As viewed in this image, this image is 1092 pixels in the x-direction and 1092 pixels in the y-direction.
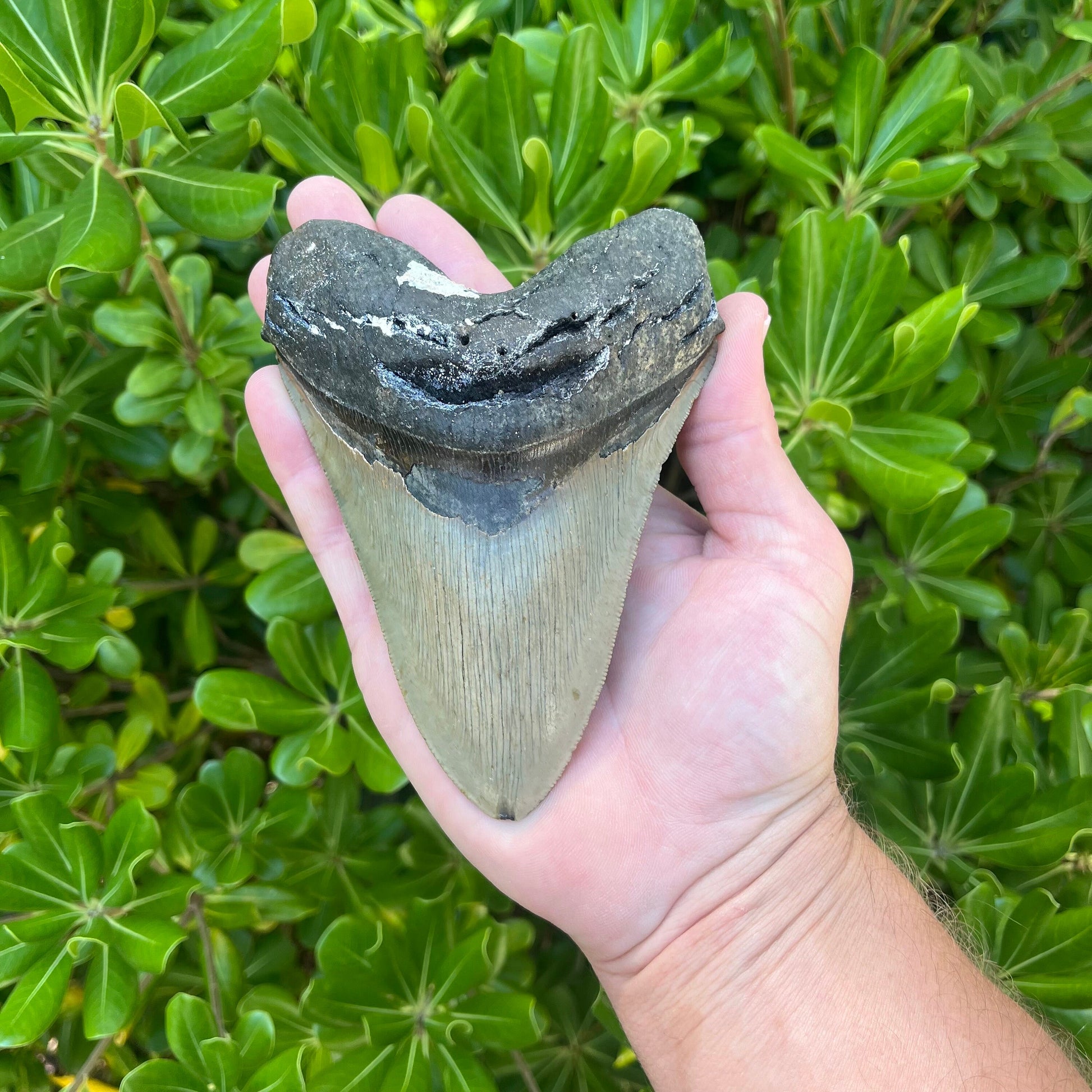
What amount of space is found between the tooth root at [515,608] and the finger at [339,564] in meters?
0.11

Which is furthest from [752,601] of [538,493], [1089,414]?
[1089,414]

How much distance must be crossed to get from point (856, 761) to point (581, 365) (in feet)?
3.51

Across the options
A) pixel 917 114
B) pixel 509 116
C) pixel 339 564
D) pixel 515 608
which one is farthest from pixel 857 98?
pixel 339 564

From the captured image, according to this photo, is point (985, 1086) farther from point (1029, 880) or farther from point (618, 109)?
point (618, 109)

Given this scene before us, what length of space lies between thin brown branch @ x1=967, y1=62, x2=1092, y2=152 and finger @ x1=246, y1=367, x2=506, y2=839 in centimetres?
155

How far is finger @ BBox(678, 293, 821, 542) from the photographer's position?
4.32 ft

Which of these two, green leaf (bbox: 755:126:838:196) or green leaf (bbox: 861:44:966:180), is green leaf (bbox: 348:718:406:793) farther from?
green leaf (bbox: 861:44:966:180)

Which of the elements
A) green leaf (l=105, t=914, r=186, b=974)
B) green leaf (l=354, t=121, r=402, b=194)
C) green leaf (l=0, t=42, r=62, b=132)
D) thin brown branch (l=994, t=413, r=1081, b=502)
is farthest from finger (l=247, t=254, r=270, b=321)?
thin brown branch (l=994, t=413, r=1081, b=502)

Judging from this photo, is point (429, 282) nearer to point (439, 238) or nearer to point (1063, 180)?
point (439, 238)

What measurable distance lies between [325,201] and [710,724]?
46.3 inches

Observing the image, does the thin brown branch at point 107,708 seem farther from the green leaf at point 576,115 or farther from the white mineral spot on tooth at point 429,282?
the green leaf at point 576,115

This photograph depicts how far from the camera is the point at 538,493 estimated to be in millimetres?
1293

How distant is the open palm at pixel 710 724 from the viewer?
128cm

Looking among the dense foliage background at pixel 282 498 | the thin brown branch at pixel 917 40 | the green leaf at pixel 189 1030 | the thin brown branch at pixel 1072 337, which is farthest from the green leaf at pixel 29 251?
the thin brown branch at pixel 1072 337
